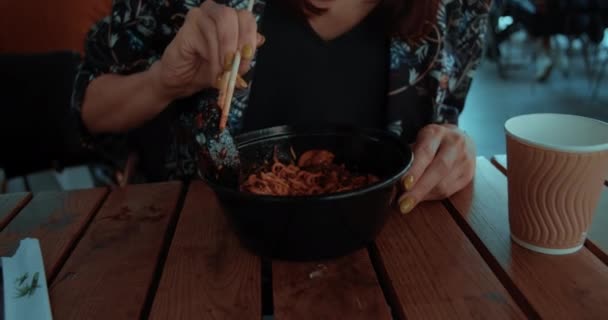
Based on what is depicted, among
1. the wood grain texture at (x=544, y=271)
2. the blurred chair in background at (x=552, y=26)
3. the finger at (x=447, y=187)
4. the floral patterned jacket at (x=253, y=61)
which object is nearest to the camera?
the wood grain texture at (x=544, y=271)

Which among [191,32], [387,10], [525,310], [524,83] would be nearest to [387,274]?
[525,310]

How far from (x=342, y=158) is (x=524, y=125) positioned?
26 centimetres

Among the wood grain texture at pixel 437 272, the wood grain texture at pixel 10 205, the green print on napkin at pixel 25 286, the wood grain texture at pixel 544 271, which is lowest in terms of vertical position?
the wood grain texture at pixel 544 271

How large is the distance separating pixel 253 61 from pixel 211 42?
349 mm

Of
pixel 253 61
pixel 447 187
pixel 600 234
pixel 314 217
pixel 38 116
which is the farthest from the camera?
pixel 38 116

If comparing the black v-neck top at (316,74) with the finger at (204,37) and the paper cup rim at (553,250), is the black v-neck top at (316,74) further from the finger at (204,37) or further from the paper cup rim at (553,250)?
the paper cup rim at (553,250)

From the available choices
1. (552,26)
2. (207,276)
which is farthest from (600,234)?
(552,26)

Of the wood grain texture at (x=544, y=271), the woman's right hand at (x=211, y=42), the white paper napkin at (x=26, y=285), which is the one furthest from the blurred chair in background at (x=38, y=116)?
the wood grain texture at (x=544, y=271)

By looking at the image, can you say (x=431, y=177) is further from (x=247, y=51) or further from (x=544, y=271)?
(x=247, y=51)

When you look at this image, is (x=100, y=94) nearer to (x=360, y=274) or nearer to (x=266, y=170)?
(x=266, y=170)

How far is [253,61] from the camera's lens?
1031 mm

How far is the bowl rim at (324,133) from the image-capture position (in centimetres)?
54

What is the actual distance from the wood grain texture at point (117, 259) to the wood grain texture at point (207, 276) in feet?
0.08

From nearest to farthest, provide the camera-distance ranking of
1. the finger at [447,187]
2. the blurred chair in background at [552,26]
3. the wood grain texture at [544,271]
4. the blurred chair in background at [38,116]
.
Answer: the wood grain texture at [544,271] < the finger at [447,187] < the blurred chair in background at [38,116] < the blurred chair in background at [552,26]
